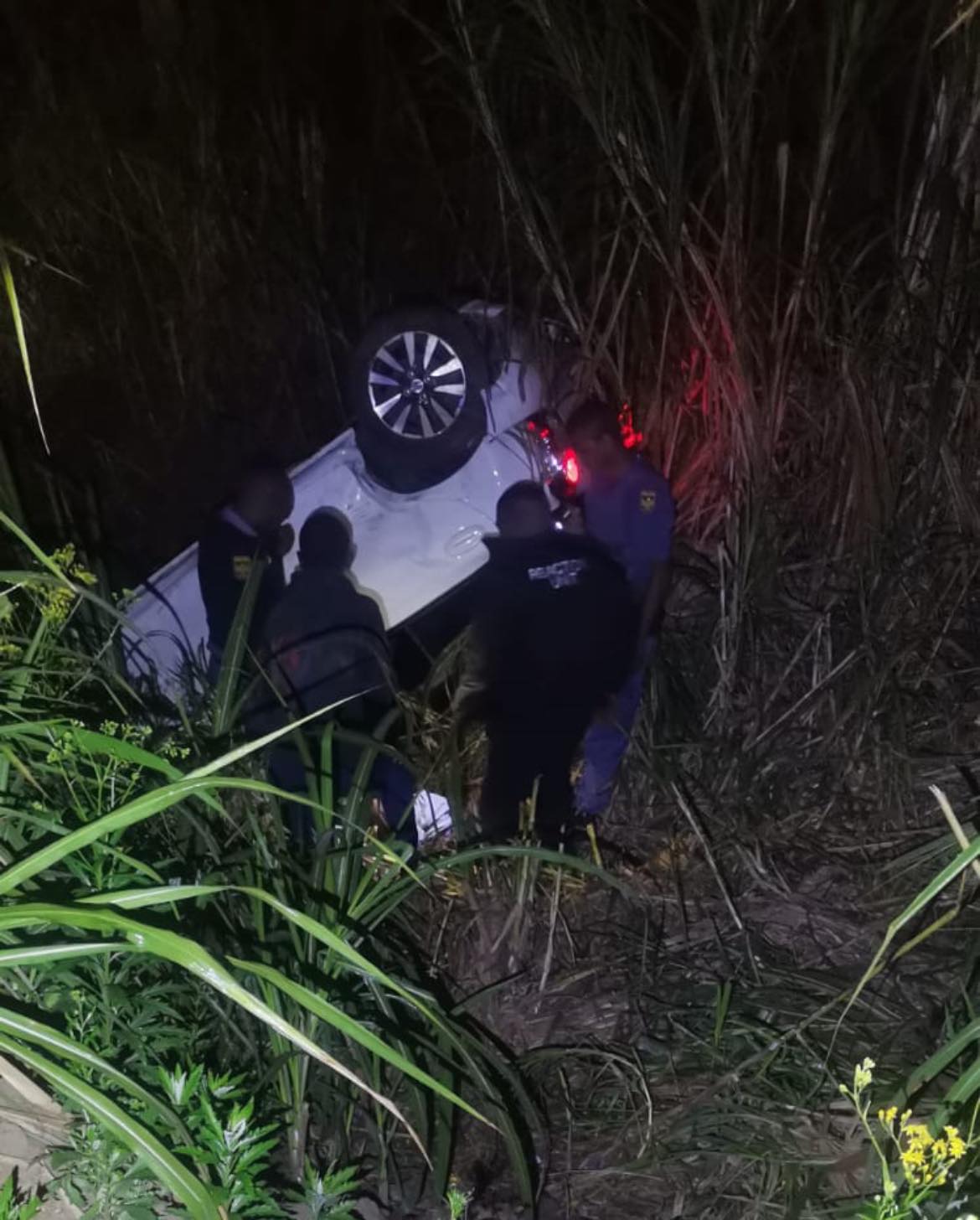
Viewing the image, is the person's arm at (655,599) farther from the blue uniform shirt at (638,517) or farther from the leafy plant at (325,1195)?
the leafy plant at (325,1195)

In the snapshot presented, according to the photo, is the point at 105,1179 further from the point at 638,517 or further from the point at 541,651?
the point at 638,517

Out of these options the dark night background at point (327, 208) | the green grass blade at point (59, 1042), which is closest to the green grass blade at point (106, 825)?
the green grass blade at point (59, 1042)

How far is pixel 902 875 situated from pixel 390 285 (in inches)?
157

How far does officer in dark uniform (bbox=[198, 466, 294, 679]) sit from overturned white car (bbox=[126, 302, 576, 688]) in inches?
12.7

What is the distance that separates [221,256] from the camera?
605 centimetres

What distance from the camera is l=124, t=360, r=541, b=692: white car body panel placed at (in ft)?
13.4

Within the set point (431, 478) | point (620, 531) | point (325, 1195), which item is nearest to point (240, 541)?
point (431, 478)

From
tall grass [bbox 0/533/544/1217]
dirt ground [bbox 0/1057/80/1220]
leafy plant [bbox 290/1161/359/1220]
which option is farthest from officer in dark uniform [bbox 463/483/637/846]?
dirt ground [bbox 0/1057/80/1220]

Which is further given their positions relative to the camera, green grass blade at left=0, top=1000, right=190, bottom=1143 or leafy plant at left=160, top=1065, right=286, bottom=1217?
leafy plant at left=160, top=1065, right=286, bottom=1217

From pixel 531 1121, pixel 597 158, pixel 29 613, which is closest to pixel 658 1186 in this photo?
pixel 531 1121

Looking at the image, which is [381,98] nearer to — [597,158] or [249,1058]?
[597,158]

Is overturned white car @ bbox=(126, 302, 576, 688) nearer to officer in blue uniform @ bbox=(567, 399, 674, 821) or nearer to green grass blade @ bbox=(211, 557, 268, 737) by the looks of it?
officer in blue uniform @ bbox=(567, 399, 674, 821)

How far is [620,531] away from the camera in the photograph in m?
3.73

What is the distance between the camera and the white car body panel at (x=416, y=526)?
13.4 ft
